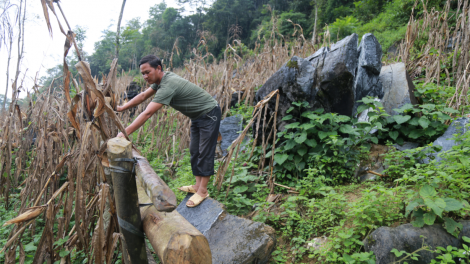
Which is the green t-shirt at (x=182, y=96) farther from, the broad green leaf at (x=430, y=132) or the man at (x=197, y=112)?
the broad green leaf at (x=430, y=132)

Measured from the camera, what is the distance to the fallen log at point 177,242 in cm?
78

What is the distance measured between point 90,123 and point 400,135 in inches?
120

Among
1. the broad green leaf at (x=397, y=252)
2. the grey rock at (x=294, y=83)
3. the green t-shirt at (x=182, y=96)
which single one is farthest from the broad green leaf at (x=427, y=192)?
the green t-shirt at (x=182, y=96)

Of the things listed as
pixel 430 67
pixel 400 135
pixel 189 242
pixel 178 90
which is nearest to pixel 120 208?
pixel 189 242

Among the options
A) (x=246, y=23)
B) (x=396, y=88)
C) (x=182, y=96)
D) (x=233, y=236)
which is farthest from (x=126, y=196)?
(x=246, y=23)

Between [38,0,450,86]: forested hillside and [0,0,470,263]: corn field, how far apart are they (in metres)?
2.81

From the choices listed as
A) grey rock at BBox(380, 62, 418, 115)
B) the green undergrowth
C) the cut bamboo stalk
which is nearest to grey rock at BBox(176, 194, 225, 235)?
the green undergrowth

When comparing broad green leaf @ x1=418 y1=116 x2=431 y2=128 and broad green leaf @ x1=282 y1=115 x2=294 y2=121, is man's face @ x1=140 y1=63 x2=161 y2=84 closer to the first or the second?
broad green leaf @ x1=282 y1=115 x2=294 y2=121

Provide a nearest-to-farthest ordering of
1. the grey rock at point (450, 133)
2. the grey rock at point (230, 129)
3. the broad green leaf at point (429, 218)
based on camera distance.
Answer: the broad green leaf at point (429, 218) < the grey rock at point (450, 133) < the grey rock at point (230, 129)

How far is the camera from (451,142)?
8.11ft

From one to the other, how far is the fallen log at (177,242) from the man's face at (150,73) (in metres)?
1.58

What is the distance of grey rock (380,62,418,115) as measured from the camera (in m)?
3.02

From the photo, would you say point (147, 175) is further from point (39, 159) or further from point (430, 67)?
point (430, 67)

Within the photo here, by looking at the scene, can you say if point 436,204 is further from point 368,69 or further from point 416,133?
point 368,69
